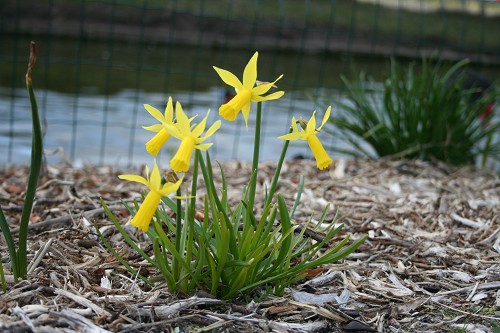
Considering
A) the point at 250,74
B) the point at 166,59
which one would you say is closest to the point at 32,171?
the point at 250,74

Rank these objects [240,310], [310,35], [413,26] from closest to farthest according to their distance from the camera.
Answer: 1. [240,310]
2. [310,35]
3. [413,26]

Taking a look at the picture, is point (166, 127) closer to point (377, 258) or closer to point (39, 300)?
point (39, 300)

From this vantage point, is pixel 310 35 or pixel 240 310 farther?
pixel 310 35

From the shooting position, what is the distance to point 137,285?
2203 millimetres

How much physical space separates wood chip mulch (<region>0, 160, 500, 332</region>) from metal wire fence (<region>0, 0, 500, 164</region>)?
1291 mm

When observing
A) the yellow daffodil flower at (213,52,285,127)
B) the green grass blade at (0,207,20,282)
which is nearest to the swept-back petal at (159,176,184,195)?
the yellow daffodil flower at (213,52,285,127)

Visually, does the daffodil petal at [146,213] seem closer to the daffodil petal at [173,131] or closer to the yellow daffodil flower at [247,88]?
the daffodil petal at [173,131]

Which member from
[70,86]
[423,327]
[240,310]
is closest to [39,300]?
[240,310]

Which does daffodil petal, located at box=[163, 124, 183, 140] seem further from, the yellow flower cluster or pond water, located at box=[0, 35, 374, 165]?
pond water, located at box=[0, 35, 374, 165]

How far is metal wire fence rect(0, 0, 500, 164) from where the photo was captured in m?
5.71

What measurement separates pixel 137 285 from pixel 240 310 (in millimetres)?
340

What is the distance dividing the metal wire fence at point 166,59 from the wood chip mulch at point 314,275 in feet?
4.24

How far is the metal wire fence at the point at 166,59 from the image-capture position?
5.71 meters

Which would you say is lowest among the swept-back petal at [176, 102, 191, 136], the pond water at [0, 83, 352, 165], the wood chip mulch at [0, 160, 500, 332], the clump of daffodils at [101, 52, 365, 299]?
the pond water at [0, 83, 352, 165]
